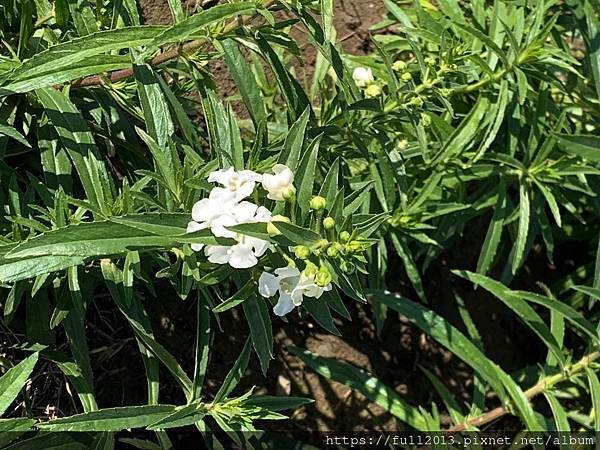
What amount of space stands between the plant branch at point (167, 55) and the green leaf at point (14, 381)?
3.03ft

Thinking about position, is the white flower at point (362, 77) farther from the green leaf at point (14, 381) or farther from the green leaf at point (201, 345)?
the green leaf at point (14, 381)

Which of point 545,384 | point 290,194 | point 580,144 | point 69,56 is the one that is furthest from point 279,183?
point 545,384

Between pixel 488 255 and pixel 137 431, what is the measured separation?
5.51 ft

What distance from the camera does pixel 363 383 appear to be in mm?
3398

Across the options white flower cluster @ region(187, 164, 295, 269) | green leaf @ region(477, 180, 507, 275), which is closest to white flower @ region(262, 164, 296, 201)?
white flower cluster @ region(187, 164, 295, 269)

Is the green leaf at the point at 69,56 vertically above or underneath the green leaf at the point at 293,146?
above

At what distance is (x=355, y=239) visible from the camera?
5.86ft

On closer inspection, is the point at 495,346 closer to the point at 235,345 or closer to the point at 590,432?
the point at 590,432

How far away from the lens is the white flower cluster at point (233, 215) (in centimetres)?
170

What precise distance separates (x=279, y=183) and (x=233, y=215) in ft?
0.46

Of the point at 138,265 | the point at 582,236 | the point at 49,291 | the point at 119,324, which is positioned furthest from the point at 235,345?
the point at 582,236

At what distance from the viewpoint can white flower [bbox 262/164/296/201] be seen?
1.76 m

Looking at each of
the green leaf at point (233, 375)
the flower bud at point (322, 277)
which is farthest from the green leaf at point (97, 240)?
the green leaf at point (233, 375)

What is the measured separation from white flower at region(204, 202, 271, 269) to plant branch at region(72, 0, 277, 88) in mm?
641
